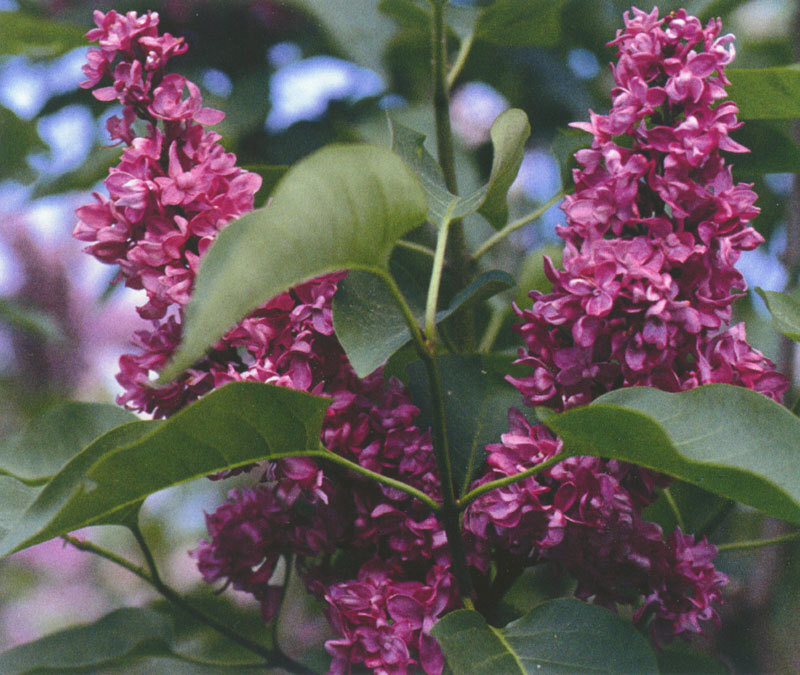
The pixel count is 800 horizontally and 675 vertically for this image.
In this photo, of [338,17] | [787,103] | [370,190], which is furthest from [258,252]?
[338,17]

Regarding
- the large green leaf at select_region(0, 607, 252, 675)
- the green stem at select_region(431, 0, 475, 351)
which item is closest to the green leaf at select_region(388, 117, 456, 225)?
the green stem at select_region(431, 0, 475, 351)

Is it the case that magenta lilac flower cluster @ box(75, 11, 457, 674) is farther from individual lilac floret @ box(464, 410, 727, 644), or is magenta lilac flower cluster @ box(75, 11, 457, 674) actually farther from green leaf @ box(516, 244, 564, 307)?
green leaf @ box(516, 244, 564, 307)

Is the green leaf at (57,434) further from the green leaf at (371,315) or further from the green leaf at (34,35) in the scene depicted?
the green leaf at (34,35)

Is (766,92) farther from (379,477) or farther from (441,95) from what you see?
(379,477)

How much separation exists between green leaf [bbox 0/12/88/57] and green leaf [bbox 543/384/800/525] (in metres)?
Result: 0.98

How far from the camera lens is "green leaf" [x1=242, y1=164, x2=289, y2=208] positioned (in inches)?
26.2

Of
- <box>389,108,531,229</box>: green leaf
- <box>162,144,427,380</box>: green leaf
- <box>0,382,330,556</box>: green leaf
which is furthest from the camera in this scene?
<box>389,108,531,229</box>: green leaf

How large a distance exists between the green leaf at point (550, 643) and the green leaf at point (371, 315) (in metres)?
0.14

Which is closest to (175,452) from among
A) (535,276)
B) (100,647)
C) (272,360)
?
(272,360)

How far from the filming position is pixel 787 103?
0.62 m

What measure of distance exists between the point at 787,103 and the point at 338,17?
1.85 ft

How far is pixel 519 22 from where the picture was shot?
889mm

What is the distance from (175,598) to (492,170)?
1.28 ft

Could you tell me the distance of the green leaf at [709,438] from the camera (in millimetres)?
420
